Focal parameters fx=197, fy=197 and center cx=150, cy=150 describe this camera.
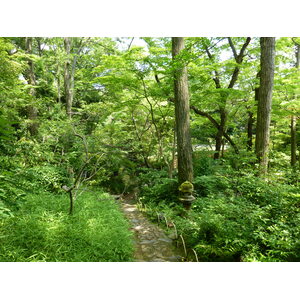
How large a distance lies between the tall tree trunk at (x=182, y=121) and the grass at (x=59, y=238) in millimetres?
1451

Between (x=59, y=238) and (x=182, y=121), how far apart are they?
8.28 ft

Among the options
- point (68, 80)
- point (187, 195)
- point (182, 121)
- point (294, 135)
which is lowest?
point (187, 195)

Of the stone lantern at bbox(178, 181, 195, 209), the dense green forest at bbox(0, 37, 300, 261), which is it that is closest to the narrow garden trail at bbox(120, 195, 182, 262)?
the dense green forest at bbox(0, 37, 300, 261)

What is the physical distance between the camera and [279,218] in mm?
1844

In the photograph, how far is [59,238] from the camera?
6.80 feet

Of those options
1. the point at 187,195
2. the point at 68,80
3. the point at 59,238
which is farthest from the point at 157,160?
the point at 59,238

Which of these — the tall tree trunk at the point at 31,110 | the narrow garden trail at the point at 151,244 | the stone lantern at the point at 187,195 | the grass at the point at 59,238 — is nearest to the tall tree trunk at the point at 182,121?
the stone lantern at the point at 187,195

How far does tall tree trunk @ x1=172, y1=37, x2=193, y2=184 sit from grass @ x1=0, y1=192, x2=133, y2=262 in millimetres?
1451

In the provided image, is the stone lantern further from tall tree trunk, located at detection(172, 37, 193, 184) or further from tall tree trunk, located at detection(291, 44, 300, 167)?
tall tree trunk, located at detection(291, 44, 300, 167)

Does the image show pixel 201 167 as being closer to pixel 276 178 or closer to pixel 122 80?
pixel 276 178

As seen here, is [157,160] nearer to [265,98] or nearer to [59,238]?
[265,98]

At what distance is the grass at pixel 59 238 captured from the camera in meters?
1.86

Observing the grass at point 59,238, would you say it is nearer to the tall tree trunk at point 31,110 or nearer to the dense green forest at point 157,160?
the dense green forest at point 157,160
